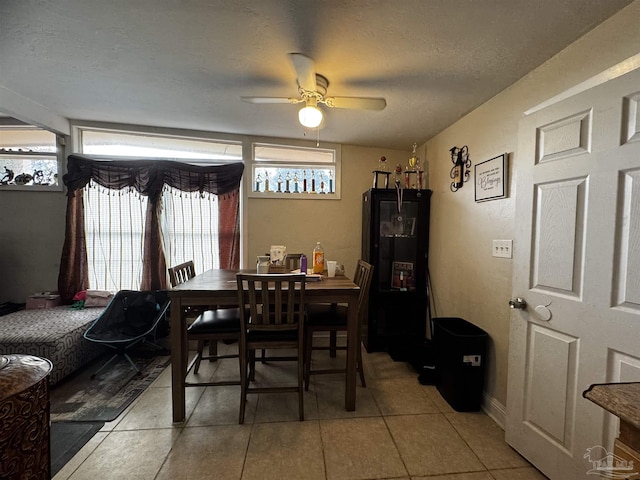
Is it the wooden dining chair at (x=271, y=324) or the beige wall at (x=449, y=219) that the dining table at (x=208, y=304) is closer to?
the wooden dining chair at (x=271, y=324)

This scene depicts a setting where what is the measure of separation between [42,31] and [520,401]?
3.52 meters

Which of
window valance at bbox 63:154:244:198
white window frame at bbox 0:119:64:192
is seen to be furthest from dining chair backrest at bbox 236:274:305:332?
white window frame at bbox 0:119:64:192

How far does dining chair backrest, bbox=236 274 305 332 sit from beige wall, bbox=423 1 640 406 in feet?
4.76

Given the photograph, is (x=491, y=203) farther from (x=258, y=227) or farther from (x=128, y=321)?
(x=128, y=321)

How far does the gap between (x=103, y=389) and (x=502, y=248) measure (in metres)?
3.38

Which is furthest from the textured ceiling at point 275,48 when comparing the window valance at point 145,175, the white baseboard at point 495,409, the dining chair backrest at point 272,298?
the white baseboard at point 495,409

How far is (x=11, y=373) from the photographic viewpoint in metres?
0.90

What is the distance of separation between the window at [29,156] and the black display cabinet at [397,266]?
145 inches

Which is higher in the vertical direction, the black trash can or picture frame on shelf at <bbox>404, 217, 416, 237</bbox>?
picture frame on shelf at <bbox>404, 217, 416, 237</bbox>

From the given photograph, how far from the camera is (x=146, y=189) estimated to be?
300 cm

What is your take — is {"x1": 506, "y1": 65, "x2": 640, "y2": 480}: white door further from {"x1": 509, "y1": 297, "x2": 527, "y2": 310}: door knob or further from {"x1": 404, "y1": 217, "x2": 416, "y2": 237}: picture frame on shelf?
{"x1": 404, "y1": 217, "x2": 416, "y2": 237}: picture frame on shelf

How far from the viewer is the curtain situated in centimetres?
297

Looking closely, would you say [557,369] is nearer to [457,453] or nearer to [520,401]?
[520,401]

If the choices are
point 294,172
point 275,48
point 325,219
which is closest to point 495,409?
point 325,219
